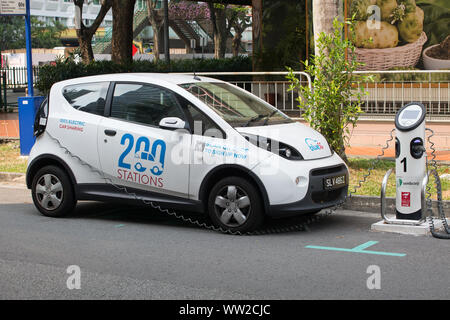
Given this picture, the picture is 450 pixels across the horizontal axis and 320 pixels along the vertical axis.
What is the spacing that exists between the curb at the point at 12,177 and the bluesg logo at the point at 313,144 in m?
5.68

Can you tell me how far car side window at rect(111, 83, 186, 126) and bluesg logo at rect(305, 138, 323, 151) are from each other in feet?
4.56

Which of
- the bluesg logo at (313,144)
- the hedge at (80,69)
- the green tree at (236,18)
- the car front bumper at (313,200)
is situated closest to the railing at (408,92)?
the bluesg logo at (313,144)

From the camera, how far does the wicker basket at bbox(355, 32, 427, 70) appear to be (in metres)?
17.5

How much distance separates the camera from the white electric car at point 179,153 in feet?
25.1

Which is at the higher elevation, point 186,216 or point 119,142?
Result: point 119,142

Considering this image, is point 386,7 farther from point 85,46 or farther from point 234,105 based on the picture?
point 85,46

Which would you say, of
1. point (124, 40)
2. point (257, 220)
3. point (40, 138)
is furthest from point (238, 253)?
point (124, 40)

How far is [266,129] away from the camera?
8.05 metres

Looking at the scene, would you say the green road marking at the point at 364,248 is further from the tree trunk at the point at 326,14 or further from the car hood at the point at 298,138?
the tree trunk at the point at 326,14

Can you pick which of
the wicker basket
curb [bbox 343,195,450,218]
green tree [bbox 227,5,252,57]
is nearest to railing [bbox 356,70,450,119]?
the wicker basket

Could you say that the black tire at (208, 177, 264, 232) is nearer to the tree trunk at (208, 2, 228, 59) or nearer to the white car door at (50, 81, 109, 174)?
the white car door at (50, 81, 109, 174)

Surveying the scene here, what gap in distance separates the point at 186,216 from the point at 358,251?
2590mm

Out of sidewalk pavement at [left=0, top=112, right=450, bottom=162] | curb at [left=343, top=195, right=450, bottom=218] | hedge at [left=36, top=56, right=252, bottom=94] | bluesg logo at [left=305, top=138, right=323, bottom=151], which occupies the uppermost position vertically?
hedge at [left=36, top=56, right=252, bottom=94]
